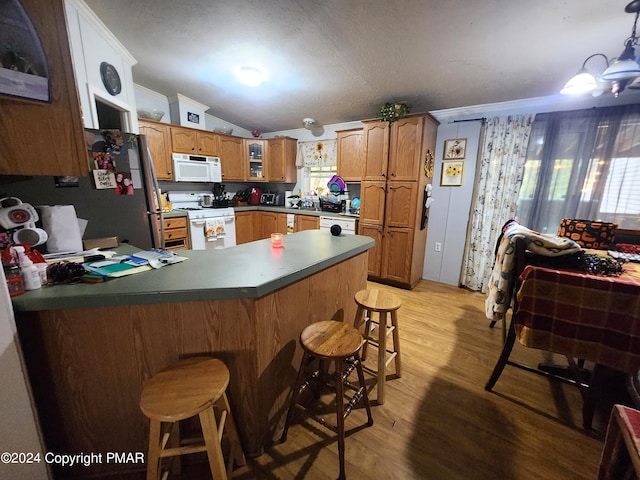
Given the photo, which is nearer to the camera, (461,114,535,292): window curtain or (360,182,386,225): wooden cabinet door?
(461,114,535,292): window curtain

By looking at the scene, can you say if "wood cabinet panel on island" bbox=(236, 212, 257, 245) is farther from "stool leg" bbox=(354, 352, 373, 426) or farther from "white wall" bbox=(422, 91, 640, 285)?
"stool leg" bbox=(354, 352, 373, 426)

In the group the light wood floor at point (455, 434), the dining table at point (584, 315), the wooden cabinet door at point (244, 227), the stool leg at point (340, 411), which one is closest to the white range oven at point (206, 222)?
the wooden cabinet door at point (244, 227)

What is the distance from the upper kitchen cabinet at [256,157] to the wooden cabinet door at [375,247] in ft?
8.00

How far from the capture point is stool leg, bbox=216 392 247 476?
3.46 ft

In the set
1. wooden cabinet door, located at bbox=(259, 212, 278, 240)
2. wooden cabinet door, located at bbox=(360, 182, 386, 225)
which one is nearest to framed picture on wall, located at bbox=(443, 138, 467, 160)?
wooden cabinet door, located at bbox=(360, 182, 386, 225)

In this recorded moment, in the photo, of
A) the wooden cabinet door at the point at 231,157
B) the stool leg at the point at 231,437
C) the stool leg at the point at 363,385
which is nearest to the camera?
the stool leg at the point at 231,437

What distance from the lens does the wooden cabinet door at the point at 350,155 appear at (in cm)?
367

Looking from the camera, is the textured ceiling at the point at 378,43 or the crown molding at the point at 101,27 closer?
the textured ceiling at the point at 378,43

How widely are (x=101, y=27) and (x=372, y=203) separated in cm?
325

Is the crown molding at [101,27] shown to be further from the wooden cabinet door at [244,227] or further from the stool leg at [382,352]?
the stool leg at [382,352]

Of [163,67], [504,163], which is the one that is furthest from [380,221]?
[163,67]

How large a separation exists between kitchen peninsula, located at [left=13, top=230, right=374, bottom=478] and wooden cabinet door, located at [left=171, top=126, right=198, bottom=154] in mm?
3297

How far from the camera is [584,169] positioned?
2.53 metres

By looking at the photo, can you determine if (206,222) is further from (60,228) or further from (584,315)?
(584,315)
